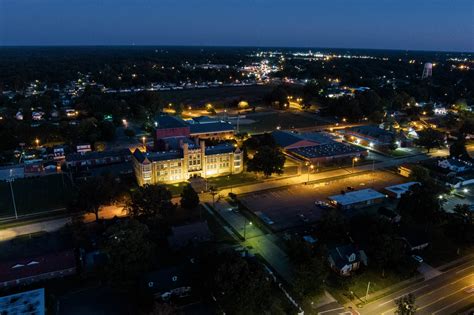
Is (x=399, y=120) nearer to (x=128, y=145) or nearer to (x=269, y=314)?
(x=128, y=145)

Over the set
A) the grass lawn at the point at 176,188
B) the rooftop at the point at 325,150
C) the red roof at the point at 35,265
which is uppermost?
the rooftop at the point at 325,150

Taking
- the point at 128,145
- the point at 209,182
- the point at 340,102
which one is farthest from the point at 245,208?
the point at 340,102

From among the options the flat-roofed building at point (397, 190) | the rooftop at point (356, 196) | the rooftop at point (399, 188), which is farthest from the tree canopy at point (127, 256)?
the rooftop at point (399, 188)

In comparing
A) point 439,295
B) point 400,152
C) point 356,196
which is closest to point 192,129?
point 356,196

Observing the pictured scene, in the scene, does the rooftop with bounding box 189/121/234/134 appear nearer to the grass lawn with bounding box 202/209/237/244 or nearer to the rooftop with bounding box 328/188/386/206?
the grass lawn with bounding box 202/209/237/244

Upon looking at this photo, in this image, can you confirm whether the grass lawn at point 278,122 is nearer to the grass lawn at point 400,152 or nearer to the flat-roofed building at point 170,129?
the flat-roofed building at point 170,129

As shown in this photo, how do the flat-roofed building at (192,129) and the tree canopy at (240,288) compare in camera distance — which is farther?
the flat-roofed building at (192,129)
